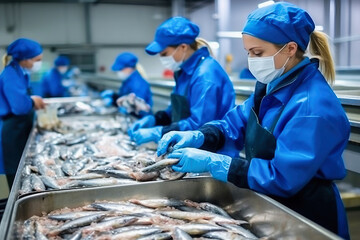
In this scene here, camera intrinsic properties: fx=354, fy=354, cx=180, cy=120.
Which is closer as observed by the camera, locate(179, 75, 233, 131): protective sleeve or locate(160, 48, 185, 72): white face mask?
locate(179, 75, 233, 131): protective sleeve

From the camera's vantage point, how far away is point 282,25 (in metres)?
1.69

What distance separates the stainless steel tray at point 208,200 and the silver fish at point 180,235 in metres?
0.37

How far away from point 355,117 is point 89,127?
327 centimetres

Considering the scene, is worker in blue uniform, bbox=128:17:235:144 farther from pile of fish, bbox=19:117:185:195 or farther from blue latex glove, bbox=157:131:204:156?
blue latex glove, bbox=157:131:204:156

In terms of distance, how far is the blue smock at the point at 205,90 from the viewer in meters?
2.79

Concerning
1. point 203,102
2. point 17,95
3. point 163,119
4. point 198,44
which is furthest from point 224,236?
point 17,95

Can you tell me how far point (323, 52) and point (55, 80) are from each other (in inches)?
322

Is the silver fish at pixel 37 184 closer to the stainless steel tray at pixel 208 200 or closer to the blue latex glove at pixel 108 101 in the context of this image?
the stainless steel tray at pixel 208 200

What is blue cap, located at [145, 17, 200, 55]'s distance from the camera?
298 cm

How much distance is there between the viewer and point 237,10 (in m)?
8.88

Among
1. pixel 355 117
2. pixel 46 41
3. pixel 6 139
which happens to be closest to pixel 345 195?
pixel 355 117

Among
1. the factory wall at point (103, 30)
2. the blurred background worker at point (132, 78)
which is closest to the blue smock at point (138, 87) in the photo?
the blurred background worker at point (132, 78)

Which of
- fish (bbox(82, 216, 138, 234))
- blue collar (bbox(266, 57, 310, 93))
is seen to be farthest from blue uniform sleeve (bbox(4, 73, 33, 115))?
blue collar (bbox(266, 57, 310, 93))

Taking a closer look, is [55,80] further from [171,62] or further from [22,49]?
[171,62]
